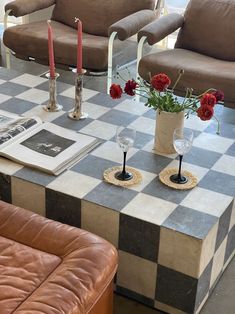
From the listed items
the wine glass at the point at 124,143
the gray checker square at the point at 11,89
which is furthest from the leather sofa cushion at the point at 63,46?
the wine glass at the point at 124,143

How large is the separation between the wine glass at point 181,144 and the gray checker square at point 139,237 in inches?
9.9

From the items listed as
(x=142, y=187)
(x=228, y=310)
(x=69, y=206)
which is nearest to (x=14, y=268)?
(x=69, y=206)

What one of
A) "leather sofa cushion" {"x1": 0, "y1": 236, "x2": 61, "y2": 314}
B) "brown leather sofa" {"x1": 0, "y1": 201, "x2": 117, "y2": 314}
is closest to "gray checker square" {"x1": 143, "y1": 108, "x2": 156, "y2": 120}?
"brown leather sofa" {"x1": 0, "y1": 201, "x2": 117, "y2": 314}

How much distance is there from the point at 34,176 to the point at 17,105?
0.62 metres

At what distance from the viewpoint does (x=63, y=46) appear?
131 inches

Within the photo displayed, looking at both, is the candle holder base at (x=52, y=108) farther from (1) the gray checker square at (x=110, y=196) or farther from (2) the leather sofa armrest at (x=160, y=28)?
(2) the leather sofa armrest at (x=160, y=28)

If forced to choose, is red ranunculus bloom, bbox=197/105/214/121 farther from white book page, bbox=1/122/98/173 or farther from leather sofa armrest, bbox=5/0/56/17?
leather sofa armrest, bbox=5/0/56/17

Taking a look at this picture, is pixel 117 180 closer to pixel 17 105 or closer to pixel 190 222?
pixel 190 222

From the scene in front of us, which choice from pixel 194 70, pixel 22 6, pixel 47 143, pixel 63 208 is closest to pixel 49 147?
pixel 47 143

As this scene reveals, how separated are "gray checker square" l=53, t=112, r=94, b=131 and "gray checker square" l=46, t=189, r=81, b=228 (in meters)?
0.46

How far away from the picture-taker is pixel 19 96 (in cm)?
258

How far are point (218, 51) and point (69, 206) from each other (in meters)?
1.80

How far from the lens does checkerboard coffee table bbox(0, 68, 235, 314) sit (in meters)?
1.75

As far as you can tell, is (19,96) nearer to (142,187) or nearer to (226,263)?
(142,187)
